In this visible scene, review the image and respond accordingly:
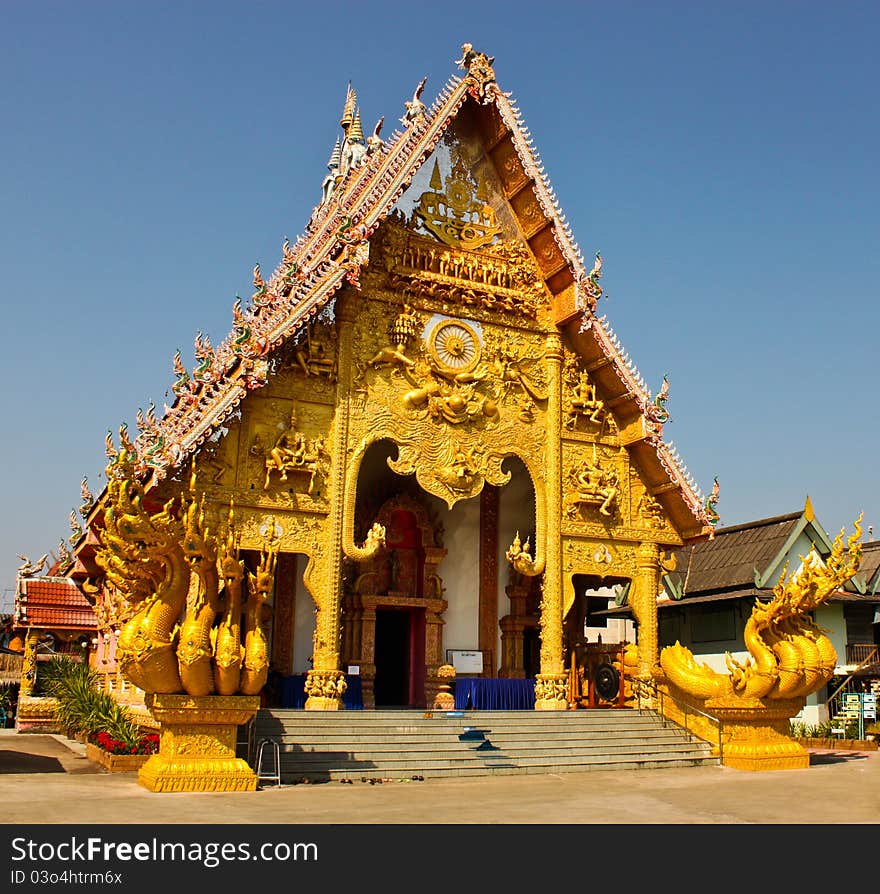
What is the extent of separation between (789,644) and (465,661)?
5961mm

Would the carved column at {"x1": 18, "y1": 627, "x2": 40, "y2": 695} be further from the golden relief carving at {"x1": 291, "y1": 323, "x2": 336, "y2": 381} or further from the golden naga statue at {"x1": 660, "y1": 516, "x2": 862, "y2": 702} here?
the golden naga statue at {"x1": 660, "y1": 516, "x2": 862, "y2": 702}

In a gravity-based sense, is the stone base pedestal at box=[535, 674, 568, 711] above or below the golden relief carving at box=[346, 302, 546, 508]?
below

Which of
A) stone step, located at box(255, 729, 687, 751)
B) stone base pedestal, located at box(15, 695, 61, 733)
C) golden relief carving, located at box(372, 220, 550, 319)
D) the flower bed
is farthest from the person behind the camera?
stone base pedestal, located at box(15, 695, 61, 733)

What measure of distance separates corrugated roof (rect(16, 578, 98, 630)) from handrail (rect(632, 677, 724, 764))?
40.4ft

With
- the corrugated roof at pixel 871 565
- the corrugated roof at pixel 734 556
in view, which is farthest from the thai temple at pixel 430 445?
the corrugated roof at pixel 871 565

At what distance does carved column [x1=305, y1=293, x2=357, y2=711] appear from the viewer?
14922mm

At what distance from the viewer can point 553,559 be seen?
16969 mm

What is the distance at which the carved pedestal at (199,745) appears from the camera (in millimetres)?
11008

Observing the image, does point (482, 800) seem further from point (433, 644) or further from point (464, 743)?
point (433, 644)

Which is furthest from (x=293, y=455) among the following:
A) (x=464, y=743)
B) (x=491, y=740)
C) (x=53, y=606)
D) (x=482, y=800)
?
(x=53, y=606)

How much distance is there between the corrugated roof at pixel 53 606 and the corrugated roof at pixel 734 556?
1449 cm

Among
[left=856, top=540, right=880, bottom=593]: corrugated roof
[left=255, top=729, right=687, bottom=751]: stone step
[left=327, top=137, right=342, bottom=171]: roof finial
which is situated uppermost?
[left=327, top=137, right=342, bottom=171]: roof finial

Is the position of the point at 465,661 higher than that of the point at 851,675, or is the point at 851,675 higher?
the point at 465,661

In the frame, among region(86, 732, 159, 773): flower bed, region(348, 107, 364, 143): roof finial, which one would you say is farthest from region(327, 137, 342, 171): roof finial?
region(86, 732, 159, 773): flower bed
